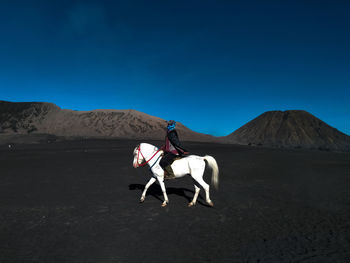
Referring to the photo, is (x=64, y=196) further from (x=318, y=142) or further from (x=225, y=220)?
(x=318, y=142)

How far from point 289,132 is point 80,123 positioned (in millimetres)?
117673

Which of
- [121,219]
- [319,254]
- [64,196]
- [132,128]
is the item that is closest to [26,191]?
[64,196]

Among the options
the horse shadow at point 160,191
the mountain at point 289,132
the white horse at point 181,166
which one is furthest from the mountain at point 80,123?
the white horse at point 181,166

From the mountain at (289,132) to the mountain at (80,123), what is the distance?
56.4 m

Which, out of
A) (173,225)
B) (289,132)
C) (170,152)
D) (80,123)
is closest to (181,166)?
(170,152)

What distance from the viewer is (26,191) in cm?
918

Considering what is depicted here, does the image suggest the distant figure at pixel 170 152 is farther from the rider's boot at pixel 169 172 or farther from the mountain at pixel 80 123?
the mountain at pixel 80 123

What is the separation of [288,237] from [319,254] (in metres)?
0.75

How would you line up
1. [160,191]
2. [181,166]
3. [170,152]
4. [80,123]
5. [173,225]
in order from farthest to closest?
[80,123] → [160,191] → [170,152] → [181,166] → [173,225]

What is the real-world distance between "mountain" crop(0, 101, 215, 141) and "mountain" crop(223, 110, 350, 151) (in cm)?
5641

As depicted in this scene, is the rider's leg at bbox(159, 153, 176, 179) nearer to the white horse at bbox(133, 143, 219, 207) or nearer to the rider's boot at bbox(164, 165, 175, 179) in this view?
the rider's boot at bbox(164, 165, 175, 179)

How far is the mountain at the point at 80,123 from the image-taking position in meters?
70.5

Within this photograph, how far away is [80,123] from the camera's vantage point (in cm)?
7656

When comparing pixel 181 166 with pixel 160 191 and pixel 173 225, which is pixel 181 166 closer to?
pixel 173 225
